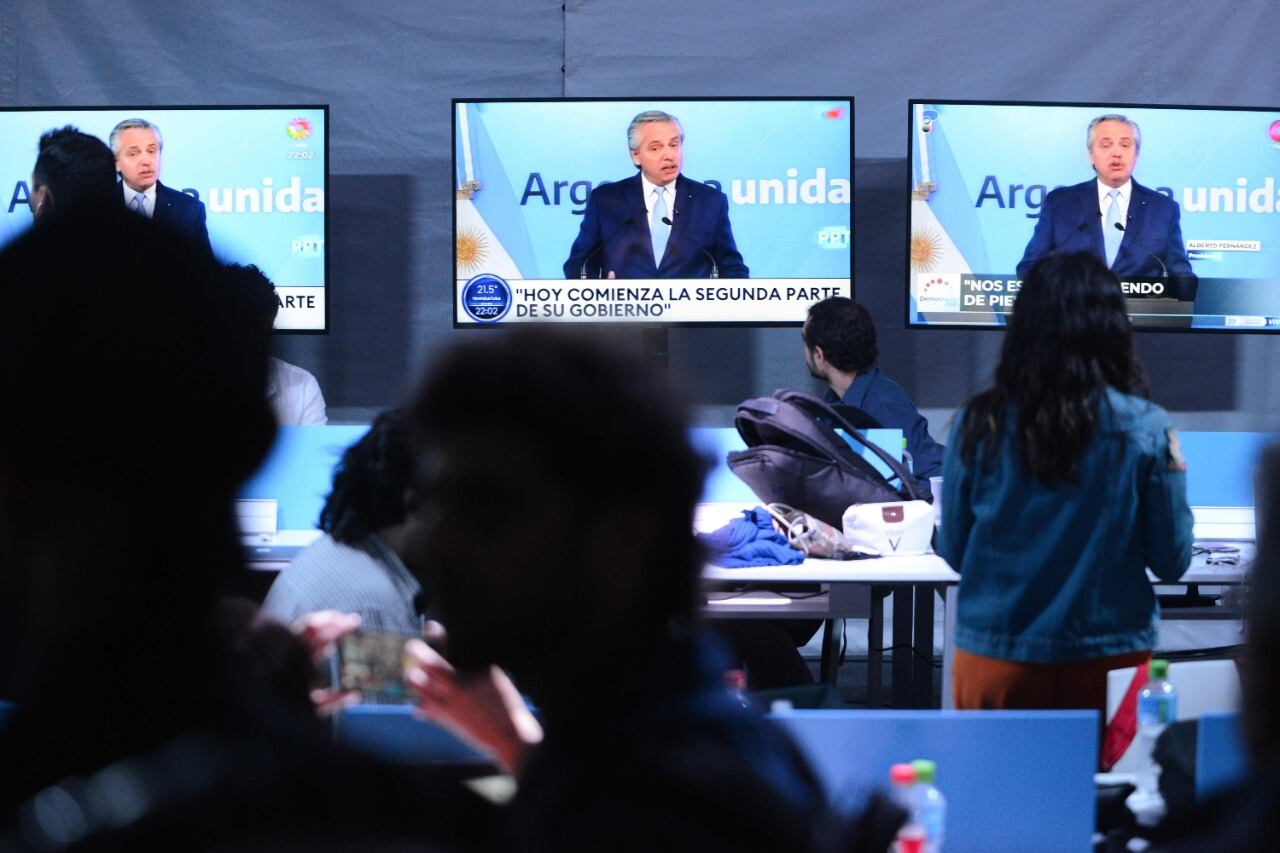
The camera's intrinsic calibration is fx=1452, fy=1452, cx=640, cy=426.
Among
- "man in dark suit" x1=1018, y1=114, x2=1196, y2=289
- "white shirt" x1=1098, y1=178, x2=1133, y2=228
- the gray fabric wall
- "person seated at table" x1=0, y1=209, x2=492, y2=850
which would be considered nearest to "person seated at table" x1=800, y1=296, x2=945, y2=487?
"man in dark suit" x1=1018, y1=114, x2=1196, y2=289

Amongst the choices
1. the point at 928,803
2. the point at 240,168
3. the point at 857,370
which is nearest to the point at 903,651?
the point at 857,370

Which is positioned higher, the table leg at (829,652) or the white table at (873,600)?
the white table at (873,600)

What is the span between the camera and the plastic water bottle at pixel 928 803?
186 cm

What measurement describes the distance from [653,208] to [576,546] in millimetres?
4930

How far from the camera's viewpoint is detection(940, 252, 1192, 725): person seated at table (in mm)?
2678

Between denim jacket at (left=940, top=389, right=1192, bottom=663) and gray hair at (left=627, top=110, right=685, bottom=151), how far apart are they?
Result: 3207 mm

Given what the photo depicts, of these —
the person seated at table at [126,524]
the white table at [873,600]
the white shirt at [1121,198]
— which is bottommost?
the white table at [873,600]

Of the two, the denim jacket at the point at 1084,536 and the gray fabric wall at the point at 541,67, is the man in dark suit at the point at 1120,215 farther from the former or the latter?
the denim jacket at the point at 1084,536

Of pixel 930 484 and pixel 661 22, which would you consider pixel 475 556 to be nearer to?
pixel 930 484

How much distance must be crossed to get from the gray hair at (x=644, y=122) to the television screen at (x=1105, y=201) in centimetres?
93

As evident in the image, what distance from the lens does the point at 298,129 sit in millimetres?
5805

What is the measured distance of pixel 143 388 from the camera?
0.61m

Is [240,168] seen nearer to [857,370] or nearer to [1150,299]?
[857,370]

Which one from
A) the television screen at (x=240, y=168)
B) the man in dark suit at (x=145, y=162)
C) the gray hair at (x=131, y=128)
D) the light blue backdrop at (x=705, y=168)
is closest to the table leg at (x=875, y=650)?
the light blue backdrop at (x=705, y=168)
